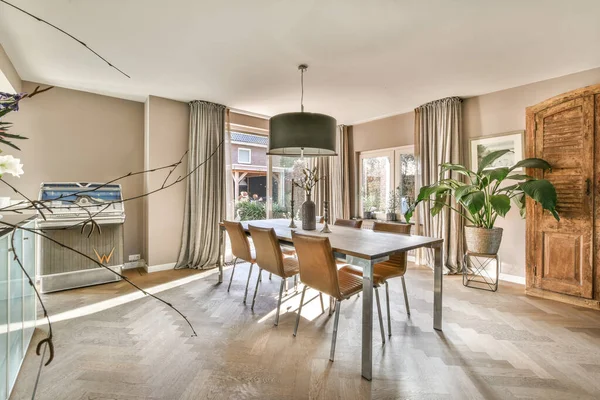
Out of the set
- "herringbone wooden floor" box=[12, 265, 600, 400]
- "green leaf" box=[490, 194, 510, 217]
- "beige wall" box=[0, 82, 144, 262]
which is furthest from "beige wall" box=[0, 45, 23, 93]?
"green leaf" box=[490, 194, 510, 217]

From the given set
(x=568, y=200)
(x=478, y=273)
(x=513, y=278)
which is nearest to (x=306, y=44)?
(x=568, y=200)

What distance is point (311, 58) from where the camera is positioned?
9.77 feet

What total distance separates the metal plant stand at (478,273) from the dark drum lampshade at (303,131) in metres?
2.36

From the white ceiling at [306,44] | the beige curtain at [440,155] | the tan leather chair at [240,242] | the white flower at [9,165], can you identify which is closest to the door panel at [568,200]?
the white ceiling at [306,44]

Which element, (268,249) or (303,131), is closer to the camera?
(303,131)

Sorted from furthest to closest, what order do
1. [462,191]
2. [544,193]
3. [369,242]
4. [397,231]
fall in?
[462,191], [397,231], [544,193], [369,242]

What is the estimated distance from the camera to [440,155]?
431cm

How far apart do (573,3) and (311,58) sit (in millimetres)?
2013

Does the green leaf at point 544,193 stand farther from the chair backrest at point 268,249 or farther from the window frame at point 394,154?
the chair backrest at point 268,249

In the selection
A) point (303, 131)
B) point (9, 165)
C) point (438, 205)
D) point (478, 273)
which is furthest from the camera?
point (478, 273)

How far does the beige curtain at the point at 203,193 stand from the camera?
172 inches

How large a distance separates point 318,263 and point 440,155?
3002mm

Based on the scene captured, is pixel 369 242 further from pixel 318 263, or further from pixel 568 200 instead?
pixel 568 200

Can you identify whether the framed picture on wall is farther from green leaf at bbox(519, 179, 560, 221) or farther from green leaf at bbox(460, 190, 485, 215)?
green leaf at bbox(460, 190, 485, 215)
